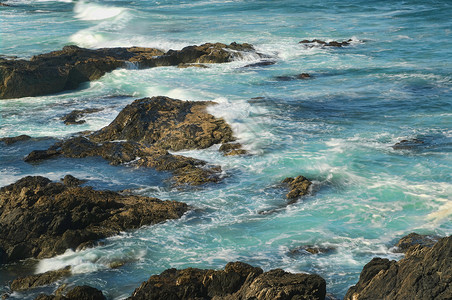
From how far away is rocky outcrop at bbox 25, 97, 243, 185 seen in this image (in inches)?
581

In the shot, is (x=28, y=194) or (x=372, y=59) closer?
(x=28, y=194)

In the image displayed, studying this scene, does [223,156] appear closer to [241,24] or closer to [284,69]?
[284,69]

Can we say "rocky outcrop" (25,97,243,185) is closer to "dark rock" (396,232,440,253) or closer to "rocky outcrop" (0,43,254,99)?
"dark rock" (396,232,440,253)

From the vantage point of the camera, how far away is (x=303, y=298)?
7340 mm

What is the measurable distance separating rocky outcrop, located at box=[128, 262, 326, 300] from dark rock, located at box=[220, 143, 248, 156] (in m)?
7.02

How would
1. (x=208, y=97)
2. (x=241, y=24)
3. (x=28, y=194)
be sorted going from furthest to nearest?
1. (x=241, y=24)
2. (x=208, y=97)
3. (x=28, y=194)

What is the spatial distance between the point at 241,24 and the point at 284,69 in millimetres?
14711

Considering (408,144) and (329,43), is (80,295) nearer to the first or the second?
(408,144)

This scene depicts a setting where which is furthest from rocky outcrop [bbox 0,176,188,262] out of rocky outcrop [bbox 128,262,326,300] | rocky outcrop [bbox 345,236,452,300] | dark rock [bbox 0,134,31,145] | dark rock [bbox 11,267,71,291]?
dark rock [bbox 0,134,31,145]

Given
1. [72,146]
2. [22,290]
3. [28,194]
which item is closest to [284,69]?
[72,146]

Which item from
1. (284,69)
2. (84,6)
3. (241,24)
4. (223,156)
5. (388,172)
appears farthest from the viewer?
(84,6)

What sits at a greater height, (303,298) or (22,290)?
(303,298)

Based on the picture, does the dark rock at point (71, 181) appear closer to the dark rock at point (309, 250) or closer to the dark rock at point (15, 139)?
the dark rock at point (15, 139)

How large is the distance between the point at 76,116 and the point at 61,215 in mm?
9532
